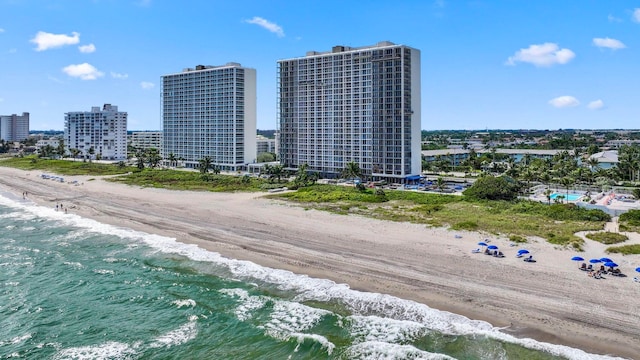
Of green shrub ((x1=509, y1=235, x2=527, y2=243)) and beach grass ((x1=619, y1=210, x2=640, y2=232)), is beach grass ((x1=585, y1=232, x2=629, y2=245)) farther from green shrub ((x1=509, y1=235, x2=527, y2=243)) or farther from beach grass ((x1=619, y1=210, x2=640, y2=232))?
green shrub ((x1=509, y1=235, x2=527, y2=243))

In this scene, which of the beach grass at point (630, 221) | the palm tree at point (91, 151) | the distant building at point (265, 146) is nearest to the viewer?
the beach grass at point (630, 221)

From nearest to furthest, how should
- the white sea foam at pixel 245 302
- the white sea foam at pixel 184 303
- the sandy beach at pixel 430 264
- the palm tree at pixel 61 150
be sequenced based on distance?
the sandy beach at pixel 430 264 < the white sea foam at pixel 245 302 < the white sea foam at pixel 184 303 < the palm tree at pixel 61 150

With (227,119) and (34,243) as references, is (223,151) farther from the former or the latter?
(34,243)

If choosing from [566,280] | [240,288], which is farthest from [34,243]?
[566,280]

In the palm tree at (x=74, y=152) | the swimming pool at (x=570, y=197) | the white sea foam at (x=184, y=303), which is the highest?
the palm tree at (x=74, y=152)

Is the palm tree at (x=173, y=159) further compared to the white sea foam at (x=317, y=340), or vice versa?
the palm tree at (x=173, y=159)

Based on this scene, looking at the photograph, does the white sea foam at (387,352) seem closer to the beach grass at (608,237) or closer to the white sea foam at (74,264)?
the white sea foam at (74,264)

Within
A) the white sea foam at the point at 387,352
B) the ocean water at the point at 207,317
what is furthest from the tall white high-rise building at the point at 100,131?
the white sea foam at the point at 387,352
